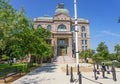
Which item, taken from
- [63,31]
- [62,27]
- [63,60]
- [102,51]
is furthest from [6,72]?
[62,27]

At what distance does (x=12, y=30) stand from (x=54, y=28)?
4299cm

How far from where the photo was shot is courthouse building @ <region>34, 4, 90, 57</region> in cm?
5297

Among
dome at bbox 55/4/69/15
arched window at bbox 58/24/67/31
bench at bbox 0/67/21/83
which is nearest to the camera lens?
bench at bbox 0/67/21/83

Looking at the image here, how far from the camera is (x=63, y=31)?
55000 mm

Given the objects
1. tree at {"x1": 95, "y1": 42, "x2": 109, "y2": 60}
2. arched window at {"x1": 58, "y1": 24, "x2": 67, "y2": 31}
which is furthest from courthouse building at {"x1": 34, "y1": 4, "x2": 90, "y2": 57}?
tree at {"x1": 95, "y1": 42, "x2": 109, "y2": 60}

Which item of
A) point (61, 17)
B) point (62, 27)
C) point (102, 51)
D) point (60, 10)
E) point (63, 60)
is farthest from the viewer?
point (60, 10)

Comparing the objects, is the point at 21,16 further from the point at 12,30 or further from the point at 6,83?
the point at 6,83

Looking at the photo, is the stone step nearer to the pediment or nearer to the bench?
the pediment

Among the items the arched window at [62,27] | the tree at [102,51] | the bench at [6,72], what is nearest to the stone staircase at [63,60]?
the tree at [102,51]

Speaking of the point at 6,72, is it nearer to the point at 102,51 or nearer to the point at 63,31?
the point at 102,51

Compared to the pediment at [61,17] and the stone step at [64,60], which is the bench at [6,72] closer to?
the stone step at [64,60]

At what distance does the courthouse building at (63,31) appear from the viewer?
174 ft

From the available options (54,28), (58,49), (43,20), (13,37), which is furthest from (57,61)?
(13,37)

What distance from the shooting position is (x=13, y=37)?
16250 millimetres
